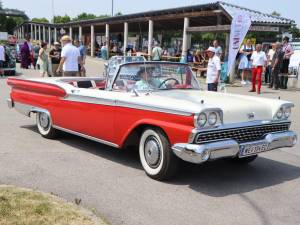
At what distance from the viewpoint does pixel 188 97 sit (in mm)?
5562

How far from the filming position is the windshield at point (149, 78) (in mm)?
6059

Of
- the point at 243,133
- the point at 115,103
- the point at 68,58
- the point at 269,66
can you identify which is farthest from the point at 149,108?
the point at 269,66

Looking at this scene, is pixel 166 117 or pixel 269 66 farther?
pixel 269 66

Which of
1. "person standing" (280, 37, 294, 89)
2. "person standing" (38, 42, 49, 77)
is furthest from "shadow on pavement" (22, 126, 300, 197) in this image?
"person standing" (280, 37, 294, 89)

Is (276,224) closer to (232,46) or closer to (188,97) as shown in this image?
(188,97)

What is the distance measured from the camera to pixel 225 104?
17.1 feet

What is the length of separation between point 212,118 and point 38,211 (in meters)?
2.13

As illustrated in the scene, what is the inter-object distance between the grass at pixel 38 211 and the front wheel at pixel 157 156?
1.30m

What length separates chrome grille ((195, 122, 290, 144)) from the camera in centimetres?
483

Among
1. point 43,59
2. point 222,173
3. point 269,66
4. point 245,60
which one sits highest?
point 245,60

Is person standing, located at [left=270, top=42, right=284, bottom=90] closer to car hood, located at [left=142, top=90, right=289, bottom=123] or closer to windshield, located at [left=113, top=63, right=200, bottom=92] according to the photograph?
windshield, located at [left=113, top=63, right=200, bottom=92]

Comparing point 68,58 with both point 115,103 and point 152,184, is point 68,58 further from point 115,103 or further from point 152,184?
point 152,184

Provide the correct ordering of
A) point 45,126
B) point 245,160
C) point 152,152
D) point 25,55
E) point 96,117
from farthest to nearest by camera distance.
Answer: point 25,55, point 45,126, point 245,160, point 96,117, point 152,152

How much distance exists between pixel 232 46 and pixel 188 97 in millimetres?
11268
